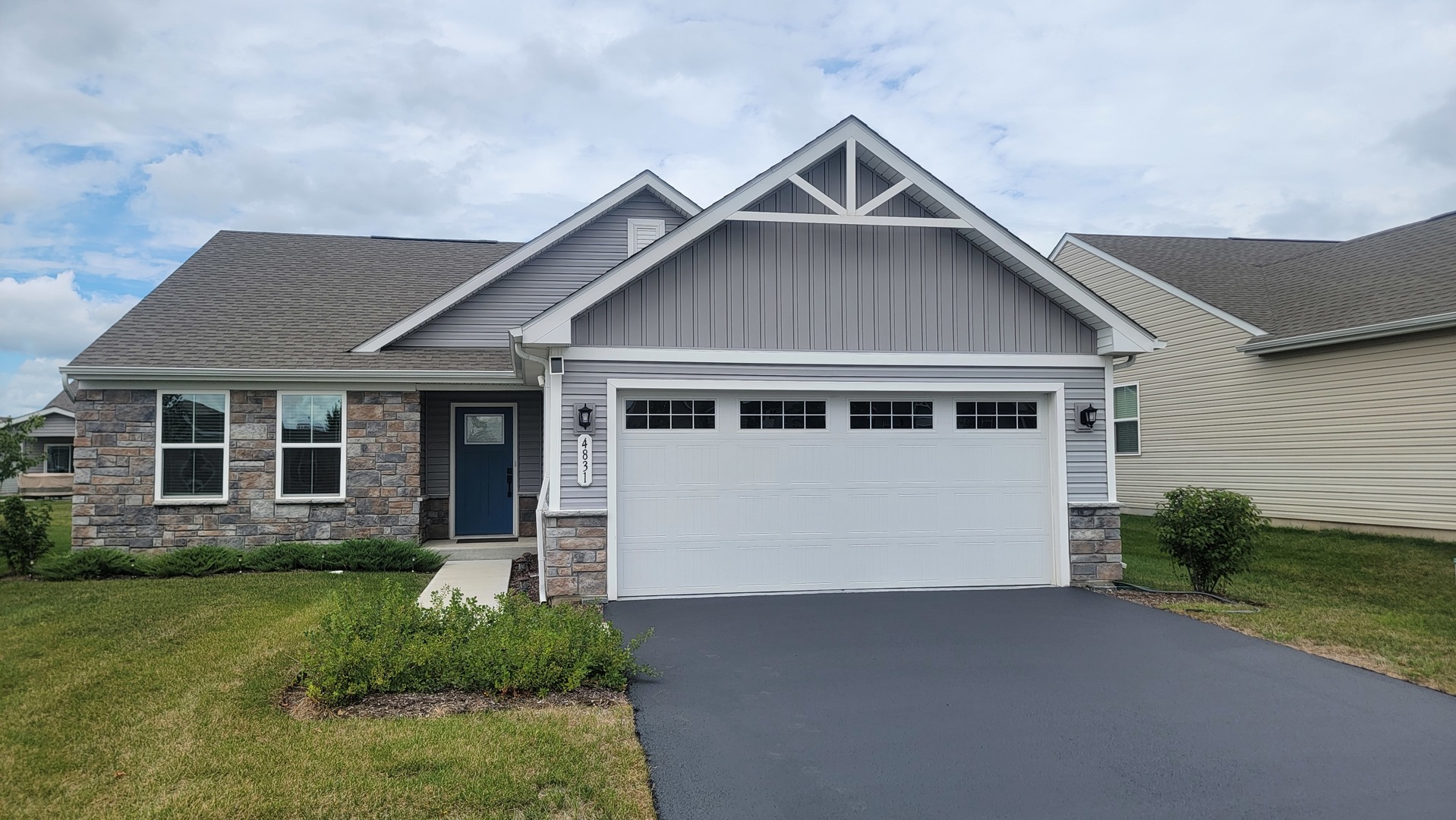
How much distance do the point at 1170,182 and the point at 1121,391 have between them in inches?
267

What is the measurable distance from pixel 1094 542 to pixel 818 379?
3.59 meters

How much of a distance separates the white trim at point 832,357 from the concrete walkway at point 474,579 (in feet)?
8.89

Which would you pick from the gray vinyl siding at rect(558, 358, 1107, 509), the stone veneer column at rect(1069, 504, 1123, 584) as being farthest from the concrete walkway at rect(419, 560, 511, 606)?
the stone veneer column at rect(1069, 504, 1123, 584)

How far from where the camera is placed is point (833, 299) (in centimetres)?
891

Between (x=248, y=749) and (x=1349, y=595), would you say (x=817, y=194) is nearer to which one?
(x=248, y=749)

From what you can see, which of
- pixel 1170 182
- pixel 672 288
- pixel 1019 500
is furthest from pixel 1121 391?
pixel 672 288

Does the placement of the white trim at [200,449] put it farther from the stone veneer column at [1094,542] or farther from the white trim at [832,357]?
the stone veneer column at [1094,542]

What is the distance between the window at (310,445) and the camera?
38.1 ft

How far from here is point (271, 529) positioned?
1152 cm

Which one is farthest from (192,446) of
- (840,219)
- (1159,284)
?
(1159,284)

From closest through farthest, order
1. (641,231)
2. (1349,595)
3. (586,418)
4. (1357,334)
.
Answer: (586,418)
(1349,595)
(1357,334)
(641,231)

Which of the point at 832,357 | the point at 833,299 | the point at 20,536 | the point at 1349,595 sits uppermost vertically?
the point at 833,299

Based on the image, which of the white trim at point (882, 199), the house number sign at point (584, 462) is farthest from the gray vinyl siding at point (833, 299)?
the house number sign at point (584, 462)

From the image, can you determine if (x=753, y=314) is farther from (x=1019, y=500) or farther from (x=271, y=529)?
(x=271, y=529)
